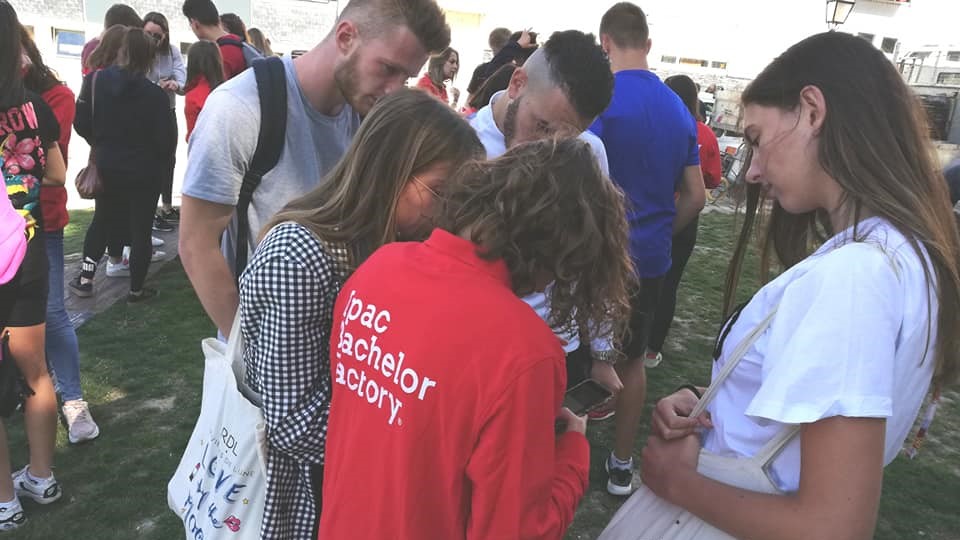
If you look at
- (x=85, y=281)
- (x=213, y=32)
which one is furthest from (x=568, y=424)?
(x=213, y=32)

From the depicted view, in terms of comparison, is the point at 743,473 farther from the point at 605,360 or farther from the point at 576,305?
the point at 605,360

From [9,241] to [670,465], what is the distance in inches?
80.1

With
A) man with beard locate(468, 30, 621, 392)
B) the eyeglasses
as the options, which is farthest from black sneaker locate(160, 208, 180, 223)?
the eyeglasses

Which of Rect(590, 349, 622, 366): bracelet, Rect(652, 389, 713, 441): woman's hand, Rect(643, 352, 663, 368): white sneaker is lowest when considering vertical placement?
Rect(643, 352, 663, 368): white sneaker

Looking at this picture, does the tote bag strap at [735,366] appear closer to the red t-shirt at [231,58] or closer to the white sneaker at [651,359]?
the white sneaker at [651,359]

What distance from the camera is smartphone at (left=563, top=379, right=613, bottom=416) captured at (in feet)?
5.01

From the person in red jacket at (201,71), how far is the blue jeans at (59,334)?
2.49 m

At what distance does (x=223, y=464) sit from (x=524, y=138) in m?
1.47

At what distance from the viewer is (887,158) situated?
3.56 feet

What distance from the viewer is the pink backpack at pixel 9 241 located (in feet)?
6.40

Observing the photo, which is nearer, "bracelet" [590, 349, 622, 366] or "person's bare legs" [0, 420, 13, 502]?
"bracelet" [590, 349, 622, 366]

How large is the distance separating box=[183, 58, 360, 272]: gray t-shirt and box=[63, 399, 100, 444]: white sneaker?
1.76m

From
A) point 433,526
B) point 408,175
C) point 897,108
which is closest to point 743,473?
point 433,526

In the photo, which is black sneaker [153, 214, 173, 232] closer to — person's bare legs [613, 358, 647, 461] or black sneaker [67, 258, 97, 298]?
black sneaker [67, 258, 97, 298]
